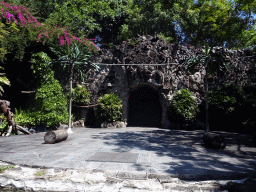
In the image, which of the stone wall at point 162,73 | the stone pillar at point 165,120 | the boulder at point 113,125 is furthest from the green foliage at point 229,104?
the boulder at point 113,125

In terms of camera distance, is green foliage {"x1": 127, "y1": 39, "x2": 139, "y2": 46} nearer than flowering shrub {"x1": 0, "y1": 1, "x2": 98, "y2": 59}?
No

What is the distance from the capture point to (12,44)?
1002 centimetres

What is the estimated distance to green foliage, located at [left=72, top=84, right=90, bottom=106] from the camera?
12.8m

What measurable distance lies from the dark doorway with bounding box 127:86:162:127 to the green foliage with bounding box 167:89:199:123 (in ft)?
11.5

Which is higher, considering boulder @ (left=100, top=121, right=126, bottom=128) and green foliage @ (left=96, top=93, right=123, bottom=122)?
green foliage @ (left=96, top=93, right=123, bottom=122)

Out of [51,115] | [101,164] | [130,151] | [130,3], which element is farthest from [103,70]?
[101,164]

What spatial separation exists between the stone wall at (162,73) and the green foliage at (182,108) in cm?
68

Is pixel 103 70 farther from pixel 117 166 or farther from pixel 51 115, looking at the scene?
pixel 117 166

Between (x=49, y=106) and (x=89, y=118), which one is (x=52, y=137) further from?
(x=89, y=118)

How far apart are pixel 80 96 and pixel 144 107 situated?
19.5ft

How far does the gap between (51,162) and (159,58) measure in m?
10.4

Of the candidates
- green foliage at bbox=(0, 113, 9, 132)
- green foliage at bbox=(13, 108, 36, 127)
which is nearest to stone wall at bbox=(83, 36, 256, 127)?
green foliage at bbox=(13, 108, 36, 127)

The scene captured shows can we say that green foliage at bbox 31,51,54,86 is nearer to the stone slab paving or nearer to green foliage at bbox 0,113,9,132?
green foliage at bbox 0,113,9,132

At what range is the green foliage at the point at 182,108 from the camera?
11531mm
